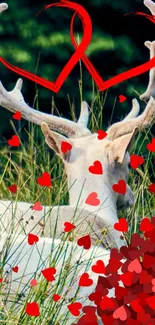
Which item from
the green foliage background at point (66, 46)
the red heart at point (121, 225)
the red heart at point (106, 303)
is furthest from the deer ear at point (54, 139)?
the green foliage background at point (66, 46)

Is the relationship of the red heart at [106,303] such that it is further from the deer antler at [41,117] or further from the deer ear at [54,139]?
the deer antler at [41,117]

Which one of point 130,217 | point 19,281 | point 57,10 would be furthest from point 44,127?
point 57,10

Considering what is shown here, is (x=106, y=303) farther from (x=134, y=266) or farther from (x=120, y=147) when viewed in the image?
(x=120, y=147)

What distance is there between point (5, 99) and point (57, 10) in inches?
183

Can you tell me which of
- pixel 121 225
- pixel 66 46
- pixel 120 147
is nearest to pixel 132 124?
pixel 120 147

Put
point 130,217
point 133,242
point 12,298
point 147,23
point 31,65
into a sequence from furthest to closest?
point 147,23
point 31,65
point 130,217
point 12,298
point 133,242

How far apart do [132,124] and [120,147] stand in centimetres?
36

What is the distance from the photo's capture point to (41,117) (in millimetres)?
6363

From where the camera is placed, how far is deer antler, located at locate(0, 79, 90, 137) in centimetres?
617

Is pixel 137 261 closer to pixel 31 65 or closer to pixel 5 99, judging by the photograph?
pixel 5 99

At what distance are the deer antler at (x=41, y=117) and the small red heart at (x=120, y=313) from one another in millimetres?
2326

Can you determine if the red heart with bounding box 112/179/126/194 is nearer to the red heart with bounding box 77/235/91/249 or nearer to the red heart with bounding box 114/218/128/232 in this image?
the red heart with bounding box 114/218/128/232

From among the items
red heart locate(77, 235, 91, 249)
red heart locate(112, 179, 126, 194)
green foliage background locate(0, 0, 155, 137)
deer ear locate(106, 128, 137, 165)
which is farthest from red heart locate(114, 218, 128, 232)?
green foliage background locate(0, 0, 155, 137)

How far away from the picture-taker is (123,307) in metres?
3.91
